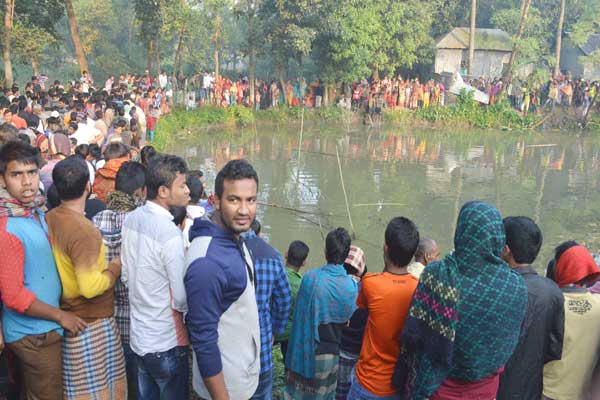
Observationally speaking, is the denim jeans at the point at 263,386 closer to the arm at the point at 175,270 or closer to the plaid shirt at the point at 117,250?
the arm at the point at 175,270

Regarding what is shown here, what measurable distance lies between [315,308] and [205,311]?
1034 millimetres

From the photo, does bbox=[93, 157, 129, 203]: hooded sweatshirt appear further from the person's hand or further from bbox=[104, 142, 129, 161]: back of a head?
the person's hand

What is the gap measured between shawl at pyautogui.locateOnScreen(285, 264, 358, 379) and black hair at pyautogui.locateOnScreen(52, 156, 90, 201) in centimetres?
126

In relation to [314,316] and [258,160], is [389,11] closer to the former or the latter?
[258,160]

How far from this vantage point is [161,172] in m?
2.71

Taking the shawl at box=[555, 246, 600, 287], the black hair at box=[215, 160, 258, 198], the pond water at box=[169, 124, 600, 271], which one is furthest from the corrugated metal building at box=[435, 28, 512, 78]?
the black hair at box=[215, 160, 258, 198]

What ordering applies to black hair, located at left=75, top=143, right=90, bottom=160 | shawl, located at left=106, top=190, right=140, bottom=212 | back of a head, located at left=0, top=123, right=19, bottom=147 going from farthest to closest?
black hair, located at left=75, top=143, right=90, bottom=160 < back of a head, located at left=0, top=123, right=19, bottom=147 < shawl, located at left=106, top=190, right=140, bottom=212

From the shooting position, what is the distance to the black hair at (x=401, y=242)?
2469mm

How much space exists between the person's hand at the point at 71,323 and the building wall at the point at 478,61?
91.0 ft

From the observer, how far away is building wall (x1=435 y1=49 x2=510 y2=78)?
2803 cm

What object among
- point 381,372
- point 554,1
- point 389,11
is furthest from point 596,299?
point 554,1

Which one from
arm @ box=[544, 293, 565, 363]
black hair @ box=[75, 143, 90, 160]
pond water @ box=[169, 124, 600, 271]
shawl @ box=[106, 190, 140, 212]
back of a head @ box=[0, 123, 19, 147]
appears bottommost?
pond water @ box=[169, 124, 600, 271]

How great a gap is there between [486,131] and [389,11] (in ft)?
22.7

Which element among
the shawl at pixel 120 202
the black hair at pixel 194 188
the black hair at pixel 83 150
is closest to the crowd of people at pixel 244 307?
the shawl at pixel 120 202
